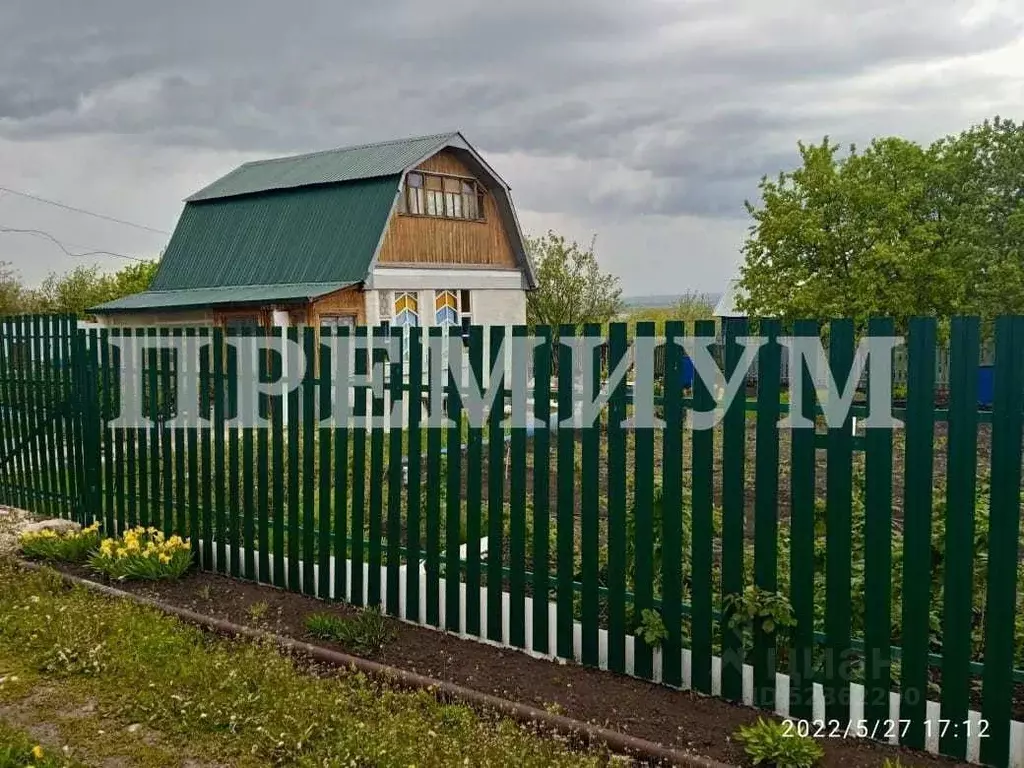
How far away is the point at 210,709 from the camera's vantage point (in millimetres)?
3955

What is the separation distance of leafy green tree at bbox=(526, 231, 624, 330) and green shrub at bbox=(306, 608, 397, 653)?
25.3 m

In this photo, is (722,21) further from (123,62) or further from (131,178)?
(131,178)

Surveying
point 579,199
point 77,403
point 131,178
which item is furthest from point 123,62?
point 77,403

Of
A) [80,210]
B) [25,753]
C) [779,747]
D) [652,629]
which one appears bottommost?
[25,753]

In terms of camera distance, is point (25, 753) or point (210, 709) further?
point (210, 709)

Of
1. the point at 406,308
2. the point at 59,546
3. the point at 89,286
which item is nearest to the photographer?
the point at 59,546

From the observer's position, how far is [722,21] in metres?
9.47

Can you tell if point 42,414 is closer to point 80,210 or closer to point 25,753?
point 25,753

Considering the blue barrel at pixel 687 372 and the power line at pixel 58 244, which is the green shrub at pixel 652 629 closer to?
the blue barrel at pixel 687 372

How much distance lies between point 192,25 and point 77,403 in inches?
332

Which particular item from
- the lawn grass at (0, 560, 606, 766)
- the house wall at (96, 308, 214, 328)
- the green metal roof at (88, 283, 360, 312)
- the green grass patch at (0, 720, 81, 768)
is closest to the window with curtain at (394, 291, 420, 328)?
the green metal roof at (88, 283, 360, 312)

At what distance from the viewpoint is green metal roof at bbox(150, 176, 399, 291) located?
67.2ft

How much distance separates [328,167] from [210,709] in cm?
2069

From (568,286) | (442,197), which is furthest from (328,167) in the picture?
(568,286)
